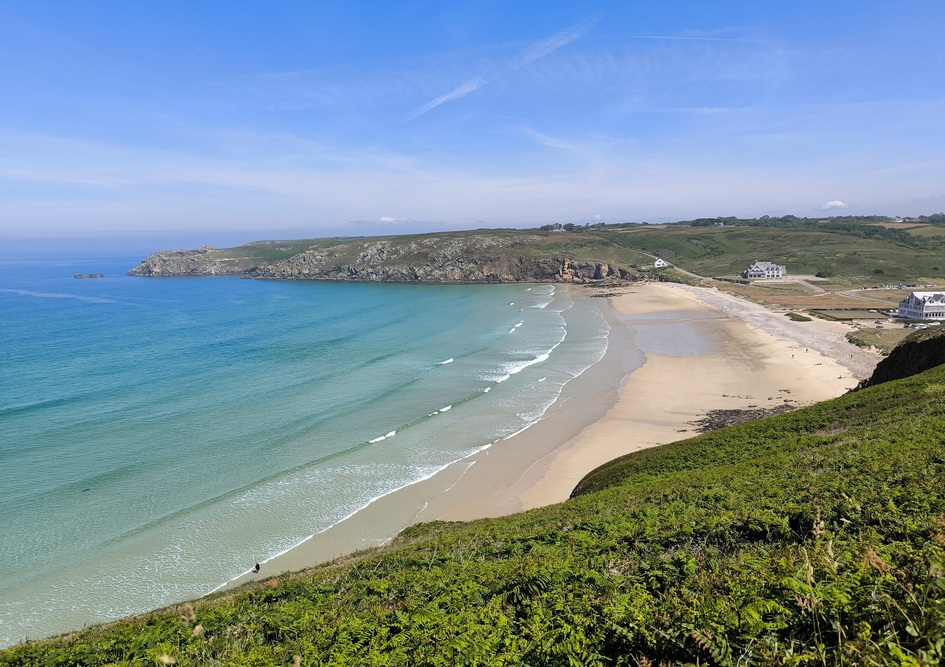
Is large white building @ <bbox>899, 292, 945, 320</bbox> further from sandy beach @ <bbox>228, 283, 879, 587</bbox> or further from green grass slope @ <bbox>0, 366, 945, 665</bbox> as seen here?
green grass slope @ <bbox>0, 366, 945, 665</bbox>

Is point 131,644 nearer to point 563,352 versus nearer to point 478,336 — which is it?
point 563,352

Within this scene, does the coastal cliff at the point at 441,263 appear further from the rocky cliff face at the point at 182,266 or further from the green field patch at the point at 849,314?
the green field patch at the point at 849,314

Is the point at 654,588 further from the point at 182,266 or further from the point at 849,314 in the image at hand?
the point at 182,266

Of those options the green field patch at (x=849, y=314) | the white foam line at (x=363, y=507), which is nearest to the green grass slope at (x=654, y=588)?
the white foam line at (x=363, y=507)

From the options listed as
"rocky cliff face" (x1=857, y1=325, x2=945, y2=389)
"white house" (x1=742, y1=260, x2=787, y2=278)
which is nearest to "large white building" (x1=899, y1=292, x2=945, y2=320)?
"rocky cliff face" (x1=857, y1=325, x2=945, y2=389)

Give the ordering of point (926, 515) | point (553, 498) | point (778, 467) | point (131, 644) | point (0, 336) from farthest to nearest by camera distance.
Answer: point (0, 336) → point (553, 498) → point (778, 467) → point (131, 644) → point (926, 515)

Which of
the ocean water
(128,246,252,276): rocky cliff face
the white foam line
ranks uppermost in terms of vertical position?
(128,246,252,276): rocky cliff face

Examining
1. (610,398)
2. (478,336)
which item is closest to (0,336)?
(478,336)
